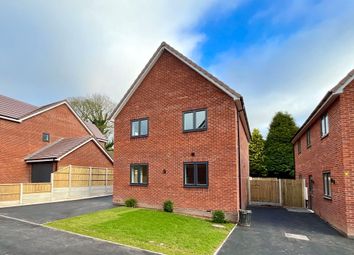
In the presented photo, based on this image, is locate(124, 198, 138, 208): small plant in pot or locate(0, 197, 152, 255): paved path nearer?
locate(0, 197, 152, 255): paved path

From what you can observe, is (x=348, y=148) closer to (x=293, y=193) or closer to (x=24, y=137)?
(x=293, y=193)

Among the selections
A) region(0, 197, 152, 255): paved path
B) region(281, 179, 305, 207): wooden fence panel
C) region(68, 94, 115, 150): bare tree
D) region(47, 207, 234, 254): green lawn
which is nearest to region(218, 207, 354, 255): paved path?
region(47, 207, 234, 254): green lawn

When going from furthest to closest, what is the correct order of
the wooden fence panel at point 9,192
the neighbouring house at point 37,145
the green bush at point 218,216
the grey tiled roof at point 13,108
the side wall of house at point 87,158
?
the side wall of house at point 87,158 → the grey tiled roof at point 13,108 → the neighbouring house at point 37,145 → the wooden fence panel at point 9,192 → the green bush at point 218,216

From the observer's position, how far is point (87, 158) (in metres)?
23.1

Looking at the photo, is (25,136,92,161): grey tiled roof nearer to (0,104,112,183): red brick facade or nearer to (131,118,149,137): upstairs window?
(0,104,112,183): red brick facade

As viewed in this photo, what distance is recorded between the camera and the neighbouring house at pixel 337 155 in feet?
31.6

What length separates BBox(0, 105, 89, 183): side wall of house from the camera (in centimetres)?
1991

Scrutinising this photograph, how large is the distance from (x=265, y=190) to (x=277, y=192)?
879 millimetres

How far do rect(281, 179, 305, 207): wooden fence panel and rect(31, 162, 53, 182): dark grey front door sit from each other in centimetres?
1846

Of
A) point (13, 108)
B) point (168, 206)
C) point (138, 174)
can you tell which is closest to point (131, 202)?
point (138, 174)

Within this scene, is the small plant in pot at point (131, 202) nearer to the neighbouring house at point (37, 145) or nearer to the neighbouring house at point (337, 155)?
the neighbouring house at point (37, 145)

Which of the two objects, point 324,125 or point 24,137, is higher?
point 24,137

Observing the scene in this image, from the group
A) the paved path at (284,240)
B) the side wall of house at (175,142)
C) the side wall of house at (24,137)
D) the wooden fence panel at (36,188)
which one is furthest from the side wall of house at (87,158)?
the paved path at (284,240)

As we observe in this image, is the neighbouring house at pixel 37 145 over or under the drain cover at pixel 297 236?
over
